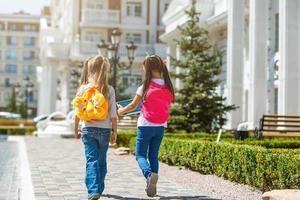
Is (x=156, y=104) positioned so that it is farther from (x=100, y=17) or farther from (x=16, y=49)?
(x=16, y=49)

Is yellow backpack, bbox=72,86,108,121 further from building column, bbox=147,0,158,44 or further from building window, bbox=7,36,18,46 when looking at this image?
Result: building window, bbox=7,36,18,46

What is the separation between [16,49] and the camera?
117188 mm

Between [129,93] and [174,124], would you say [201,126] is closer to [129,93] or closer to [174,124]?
[174,124]

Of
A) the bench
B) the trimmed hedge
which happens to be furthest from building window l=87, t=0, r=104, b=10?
the trimmed hedge

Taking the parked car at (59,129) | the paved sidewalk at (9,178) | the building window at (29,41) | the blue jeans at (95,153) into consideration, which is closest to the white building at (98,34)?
the parked car at (59,129)

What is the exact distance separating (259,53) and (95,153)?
53.5 feet

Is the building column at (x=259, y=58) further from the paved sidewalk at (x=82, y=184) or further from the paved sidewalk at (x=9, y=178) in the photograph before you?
the paved sidewalk at (x=82, y=184)

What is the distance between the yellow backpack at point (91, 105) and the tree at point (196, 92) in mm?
15218

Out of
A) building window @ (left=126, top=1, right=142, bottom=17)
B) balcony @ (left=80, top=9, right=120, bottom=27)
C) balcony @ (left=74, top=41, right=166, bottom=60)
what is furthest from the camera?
building window @ (left=126, top=1, right=142, bottom=17)

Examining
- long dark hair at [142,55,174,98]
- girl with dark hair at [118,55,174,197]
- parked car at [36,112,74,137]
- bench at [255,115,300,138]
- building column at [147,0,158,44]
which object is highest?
building column at [147,0,158,44]

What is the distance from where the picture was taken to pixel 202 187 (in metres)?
10.4

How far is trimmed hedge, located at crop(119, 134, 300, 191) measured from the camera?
8859 mm

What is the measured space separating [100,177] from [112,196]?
2.01 feet

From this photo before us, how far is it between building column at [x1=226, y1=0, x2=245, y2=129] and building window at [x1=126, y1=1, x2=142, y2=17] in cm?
2967
